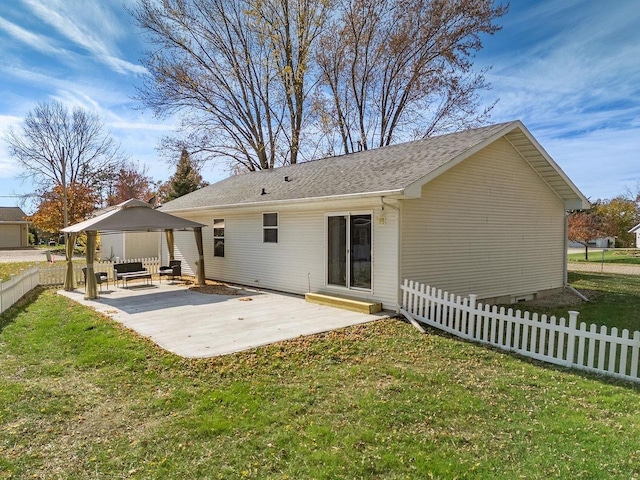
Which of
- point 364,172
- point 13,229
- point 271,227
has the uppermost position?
point 364,172

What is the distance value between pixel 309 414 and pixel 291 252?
7.37 m

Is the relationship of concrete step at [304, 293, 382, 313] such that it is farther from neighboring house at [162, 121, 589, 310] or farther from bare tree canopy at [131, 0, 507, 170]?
bare tree canopy at [131, 0, 507, 170]

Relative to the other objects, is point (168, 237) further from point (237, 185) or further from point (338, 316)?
point (338, 316)

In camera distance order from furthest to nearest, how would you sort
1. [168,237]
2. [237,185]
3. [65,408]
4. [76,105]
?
[76,105] < [237,185] < [168,237] < [65,408]

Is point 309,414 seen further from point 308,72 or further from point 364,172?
point 308,72

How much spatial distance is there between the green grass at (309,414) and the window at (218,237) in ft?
26.1

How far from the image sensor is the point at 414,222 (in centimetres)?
903

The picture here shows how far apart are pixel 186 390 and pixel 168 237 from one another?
39.5ft

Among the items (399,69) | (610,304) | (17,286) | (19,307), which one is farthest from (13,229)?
(610,304)

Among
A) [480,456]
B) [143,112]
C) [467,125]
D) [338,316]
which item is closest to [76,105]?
[143,112]

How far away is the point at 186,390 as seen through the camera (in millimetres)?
4867

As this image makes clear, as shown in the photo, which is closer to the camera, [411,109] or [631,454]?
[631,454]

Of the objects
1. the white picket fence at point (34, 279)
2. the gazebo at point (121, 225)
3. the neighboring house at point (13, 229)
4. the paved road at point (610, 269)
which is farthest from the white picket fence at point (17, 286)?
the neighboring house at point (13, 229)

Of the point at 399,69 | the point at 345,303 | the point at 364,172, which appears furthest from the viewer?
the point at 399,69
